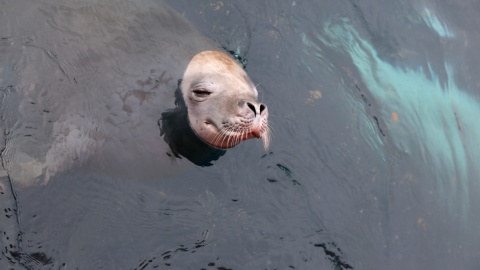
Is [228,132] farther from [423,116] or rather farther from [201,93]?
[423,116]

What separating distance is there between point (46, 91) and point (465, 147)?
5457 mm

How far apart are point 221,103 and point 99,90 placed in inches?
39.1

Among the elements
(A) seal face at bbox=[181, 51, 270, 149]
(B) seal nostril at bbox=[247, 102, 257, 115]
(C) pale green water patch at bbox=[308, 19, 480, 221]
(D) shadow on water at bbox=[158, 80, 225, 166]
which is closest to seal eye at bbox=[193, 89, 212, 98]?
(A) seal face at bbox=[181, 51, 270, 149]

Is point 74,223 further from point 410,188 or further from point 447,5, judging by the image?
point 447,5

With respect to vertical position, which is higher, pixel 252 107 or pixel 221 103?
pixel 252 107

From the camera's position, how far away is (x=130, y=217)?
4742mm

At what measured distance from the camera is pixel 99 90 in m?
4.71

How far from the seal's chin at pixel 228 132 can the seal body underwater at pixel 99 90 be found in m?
0.01

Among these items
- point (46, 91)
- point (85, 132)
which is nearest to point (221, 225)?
point (85, 132)

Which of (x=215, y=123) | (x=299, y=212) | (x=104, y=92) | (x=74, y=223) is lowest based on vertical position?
(x=74, y=223)

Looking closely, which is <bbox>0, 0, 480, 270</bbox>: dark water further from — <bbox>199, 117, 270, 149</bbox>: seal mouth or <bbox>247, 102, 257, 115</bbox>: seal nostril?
<bbox>247, 102, 257, 115</bbox>: seal nostril

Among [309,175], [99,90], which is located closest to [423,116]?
[309,175]

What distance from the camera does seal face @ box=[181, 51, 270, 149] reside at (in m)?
4.29

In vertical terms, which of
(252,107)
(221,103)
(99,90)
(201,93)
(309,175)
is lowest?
(309,175)
